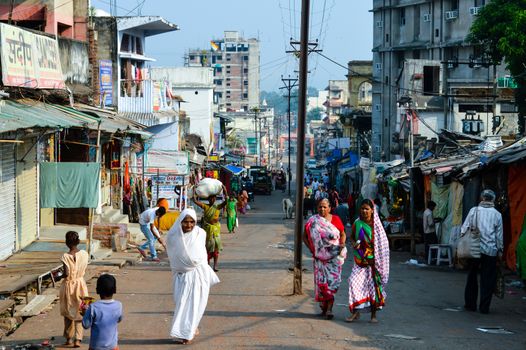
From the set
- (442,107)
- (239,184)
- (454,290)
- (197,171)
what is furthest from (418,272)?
(239,184)

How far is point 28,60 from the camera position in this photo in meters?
18.0

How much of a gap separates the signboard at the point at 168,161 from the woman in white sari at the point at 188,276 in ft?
79.4

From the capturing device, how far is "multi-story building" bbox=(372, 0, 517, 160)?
49156 millimetres

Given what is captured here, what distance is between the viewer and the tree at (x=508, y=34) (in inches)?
1500

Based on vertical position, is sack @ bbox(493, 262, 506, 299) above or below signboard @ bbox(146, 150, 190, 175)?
below

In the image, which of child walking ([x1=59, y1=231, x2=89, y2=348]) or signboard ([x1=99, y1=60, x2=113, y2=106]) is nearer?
A: child walking ([x1=59, y1=231, x2=89, y2=348])

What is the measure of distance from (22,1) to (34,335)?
15.0 meters

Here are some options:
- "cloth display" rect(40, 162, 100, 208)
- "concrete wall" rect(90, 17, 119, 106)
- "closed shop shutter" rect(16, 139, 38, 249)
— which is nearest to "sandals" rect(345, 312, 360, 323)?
"cloth display" rect(40, 162, 100, 208)

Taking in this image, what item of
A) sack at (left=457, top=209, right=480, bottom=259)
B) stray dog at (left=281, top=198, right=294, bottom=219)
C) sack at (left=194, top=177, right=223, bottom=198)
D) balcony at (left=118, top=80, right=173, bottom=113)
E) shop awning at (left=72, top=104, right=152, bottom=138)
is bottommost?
stray dog at (left=281, top=198, right=294, bottom=219)

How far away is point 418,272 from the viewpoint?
66.0 ft

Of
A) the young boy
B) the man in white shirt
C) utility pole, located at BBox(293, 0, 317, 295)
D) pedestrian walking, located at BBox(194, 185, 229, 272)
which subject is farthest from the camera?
the man in white shirt

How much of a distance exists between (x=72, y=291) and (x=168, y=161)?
24.8m

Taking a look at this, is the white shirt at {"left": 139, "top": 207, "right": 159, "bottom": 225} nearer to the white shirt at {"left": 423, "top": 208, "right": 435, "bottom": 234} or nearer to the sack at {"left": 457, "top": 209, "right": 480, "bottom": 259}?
the white shirt at {"left": 423, "top": 208, "right": 435, "bottom": 234}

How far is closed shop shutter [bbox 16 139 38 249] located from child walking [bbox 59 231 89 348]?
7.74 m
